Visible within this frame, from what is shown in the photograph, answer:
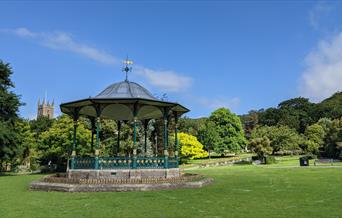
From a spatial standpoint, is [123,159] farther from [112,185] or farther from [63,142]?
[63,142]

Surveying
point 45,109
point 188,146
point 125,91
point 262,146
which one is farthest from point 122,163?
point 45,109

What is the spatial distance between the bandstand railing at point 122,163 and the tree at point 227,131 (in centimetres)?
5237

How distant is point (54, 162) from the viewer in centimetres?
4231

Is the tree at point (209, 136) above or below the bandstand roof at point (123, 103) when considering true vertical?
above

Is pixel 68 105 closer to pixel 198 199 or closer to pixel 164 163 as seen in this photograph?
pixel 164 163

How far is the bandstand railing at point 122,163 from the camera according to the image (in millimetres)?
16406

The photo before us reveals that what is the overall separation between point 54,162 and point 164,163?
29703mm

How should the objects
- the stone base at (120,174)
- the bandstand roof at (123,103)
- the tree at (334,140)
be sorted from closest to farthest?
the stone base at (120,174)
the bandstand roof at (123,103)
the tree at (334,140)

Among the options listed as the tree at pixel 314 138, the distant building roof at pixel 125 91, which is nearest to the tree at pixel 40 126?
the distant building roof at pixel 125 91

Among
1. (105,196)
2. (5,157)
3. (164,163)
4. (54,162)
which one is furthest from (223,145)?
(105,196)

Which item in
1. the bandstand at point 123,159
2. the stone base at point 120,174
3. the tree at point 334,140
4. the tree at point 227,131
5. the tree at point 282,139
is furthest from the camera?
the tree at point 227,131

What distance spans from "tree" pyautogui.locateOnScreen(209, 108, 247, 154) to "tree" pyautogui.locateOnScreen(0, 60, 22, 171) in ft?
142

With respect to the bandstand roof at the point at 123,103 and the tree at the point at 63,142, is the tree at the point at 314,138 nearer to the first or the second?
the tree at the point at 63,142

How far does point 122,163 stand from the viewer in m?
16.5
